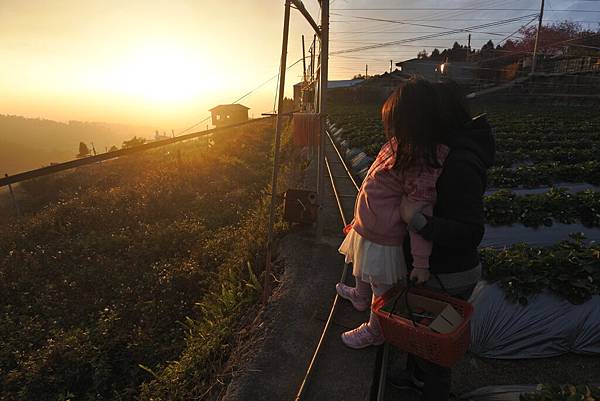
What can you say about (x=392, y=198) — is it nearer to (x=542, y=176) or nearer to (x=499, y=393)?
(x=499, y=393)

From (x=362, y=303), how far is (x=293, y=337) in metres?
0.89

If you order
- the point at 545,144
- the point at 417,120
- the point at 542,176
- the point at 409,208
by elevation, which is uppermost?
the point at 417,120

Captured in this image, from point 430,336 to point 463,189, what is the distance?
2.93 feet

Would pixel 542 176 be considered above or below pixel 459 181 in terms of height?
below

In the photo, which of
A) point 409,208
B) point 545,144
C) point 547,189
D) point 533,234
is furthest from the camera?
point 545,144

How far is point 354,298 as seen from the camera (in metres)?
3.93

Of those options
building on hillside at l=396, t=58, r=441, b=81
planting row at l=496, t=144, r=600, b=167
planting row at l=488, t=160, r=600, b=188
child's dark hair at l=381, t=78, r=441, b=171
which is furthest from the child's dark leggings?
building on hillside at l=396, t=58, r=441, b=81

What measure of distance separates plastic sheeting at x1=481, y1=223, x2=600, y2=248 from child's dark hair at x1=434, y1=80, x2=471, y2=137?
13.9ft

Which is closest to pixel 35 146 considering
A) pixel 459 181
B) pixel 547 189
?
pixel 547 189

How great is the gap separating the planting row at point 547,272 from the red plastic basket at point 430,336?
1946mm

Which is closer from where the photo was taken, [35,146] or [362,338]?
[362,338]

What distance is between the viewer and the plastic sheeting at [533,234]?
5453 mm

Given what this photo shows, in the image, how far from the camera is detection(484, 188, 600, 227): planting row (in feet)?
18.6

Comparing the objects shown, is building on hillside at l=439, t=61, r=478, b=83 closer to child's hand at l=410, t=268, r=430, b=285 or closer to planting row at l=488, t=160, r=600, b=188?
planting row at l=488, t=160, r=600, b=188
